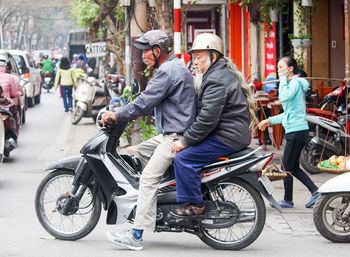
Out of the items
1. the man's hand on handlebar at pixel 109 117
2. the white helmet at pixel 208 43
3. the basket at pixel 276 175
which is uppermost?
the white helmet at pixel 208 43

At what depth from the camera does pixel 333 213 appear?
9.18m

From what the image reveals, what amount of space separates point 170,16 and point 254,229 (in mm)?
8057

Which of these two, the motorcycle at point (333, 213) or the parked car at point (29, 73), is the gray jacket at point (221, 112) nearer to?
the motorcycle at point (333, 213)

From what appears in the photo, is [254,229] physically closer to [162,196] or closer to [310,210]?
[162,196]

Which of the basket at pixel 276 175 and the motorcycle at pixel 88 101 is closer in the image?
the basket at pixel 276 175

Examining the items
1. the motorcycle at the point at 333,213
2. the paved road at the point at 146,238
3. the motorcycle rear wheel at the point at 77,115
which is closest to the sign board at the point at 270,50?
the motorcycle rear wheel at the point at 77,115

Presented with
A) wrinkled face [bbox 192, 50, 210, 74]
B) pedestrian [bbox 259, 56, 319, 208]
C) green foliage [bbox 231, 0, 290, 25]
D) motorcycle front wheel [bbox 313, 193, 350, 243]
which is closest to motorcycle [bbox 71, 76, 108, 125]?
green foliage [bbox 231, 0, 290, 25]

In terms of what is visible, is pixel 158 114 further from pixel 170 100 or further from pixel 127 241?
pixel 127 241

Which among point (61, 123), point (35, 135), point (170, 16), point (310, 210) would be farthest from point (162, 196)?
point (61, 123)

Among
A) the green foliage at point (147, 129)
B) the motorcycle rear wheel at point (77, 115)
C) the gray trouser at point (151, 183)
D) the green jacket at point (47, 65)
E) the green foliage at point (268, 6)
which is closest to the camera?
the gray trouser at point (151, 183)

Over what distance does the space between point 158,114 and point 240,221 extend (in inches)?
45.7

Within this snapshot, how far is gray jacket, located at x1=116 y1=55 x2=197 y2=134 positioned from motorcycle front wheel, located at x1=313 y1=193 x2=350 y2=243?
4.79 ft

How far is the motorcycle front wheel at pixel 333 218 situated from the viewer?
9.13 metres

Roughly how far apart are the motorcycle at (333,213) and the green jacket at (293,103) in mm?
1886
